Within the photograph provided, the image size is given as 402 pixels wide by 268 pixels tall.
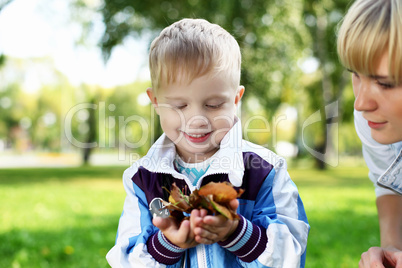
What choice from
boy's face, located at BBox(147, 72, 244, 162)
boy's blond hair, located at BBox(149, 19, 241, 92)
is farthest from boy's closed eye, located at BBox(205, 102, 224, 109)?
boy's blond hair, located at BBox(149, 19, 241, 92)

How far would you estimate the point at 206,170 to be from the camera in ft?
6.29

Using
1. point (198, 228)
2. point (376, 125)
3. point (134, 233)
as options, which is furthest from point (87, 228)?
point (376, 125)

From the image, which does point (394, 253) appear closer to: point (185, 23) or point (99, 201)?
point (185, 23)

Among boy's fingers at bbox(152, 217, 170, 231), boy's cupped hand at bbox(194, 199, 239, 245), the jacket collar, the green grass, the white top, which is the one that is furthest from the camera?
the green grass

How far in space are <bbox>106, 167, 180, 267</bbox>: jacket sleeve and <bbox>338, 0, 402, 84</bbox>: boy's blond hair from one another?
1.07 metres

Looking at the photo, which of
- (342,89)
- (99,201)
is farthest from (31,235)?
(342,89)

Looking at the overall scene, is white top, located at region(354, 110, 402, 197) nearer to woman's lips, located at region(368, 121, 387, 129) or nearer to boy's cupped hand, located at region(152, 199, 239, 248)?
woman's lips, located at region(368, 121, 387, 129)

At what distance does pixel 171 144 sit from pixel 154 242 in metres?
0.50

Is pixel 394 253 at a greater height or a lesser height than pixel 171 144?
lesser

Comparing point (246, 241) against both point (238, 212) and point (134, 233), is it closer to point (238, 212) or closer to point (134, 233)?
point (238, 212)

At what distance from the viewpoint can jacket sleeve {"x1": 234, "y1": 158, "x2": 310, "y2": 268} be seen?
165 cm

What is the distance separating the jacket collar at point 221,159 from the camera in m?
1.78

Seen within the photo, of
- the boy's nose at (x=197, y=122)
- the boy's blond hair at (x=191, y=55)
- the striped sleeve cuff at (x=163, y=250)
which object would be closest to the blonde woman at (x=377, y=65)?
the boy's blond hair at (x=191, y=55)

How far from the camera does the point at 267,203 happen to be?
5.88 ft
